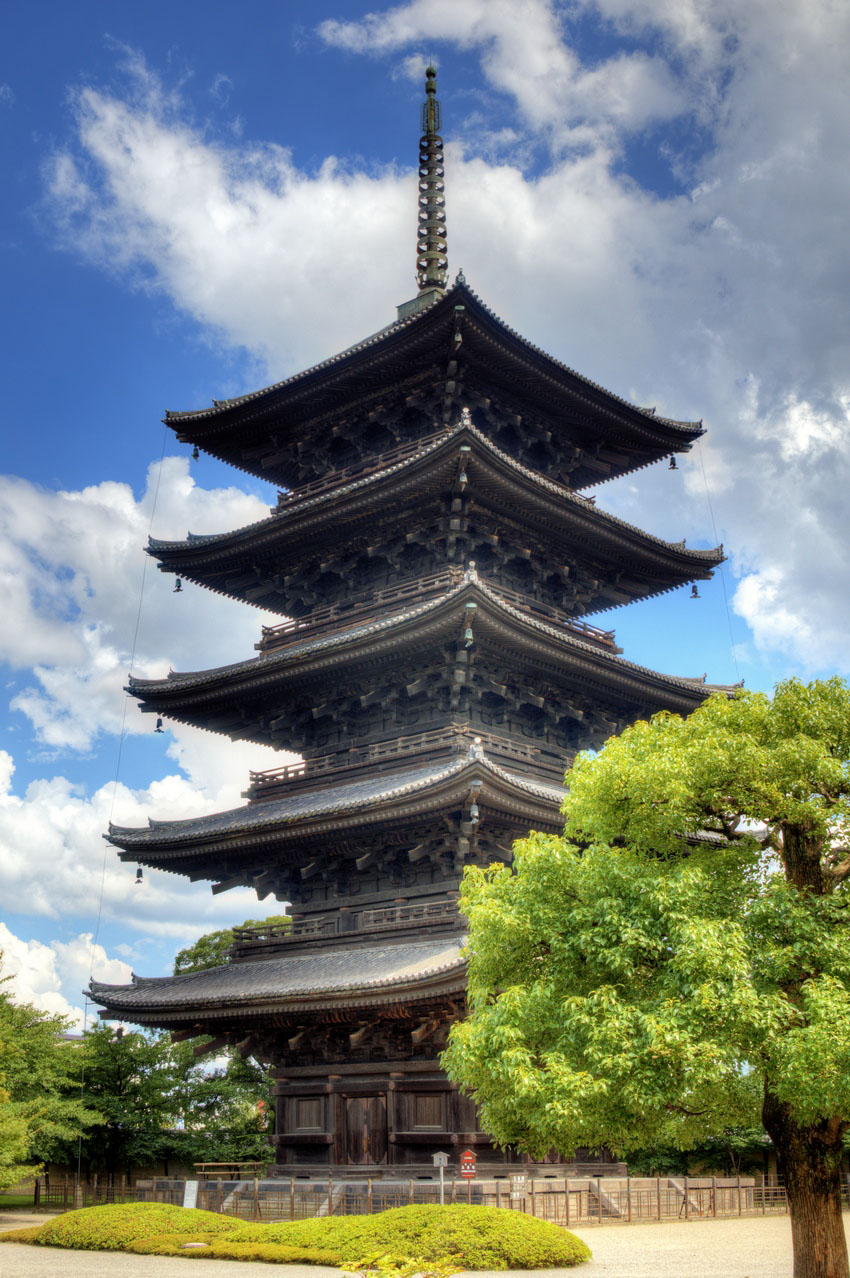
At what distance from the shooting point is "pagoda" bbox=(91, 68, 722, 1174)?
2636 cm

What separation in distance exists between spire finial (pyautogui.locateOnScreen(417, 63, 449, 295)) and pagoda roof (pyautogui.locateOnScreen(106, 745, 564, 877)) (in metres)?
17.7

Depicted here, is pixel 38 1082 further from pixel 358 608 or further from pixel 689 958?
pixel 689 958

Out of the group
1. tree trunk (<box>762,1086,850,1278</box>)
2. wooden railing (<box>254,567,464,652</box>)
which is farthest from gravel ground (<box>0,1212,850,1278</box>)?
wooden railing (<box>254,567,464,652</box>)

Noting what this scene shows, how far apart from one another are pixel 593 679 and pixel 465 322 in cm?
1066

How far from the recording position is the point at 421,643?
2930 cm

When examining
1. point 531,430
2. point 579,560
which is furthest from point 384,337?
point 579,560

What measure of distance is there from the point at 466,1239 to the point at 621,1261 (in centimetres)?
346

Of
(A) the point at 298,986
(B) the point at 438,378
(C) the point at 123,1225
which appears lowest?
(C) the point at 123,1225

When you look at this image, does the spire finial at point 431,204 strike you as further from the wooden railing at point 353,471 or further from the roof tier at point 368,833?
the roof tier at point 368,833

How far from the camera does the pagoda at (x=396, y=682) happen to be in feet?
86.5

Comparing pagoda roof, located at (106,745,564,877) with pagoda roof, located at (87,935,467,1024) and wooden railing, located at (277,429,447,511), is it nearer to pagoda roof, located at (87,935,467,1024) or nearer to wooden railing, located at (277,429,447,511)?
pagoda roof, located at (87,935,467,1024)

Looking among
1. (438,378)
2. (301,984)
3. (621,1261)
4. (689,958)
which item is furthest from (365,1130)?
(438,378)

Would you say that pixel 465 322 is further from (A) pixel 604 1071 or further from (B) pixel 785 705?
(A) pixel 604 1071

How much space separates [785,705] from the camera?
16.3 m
